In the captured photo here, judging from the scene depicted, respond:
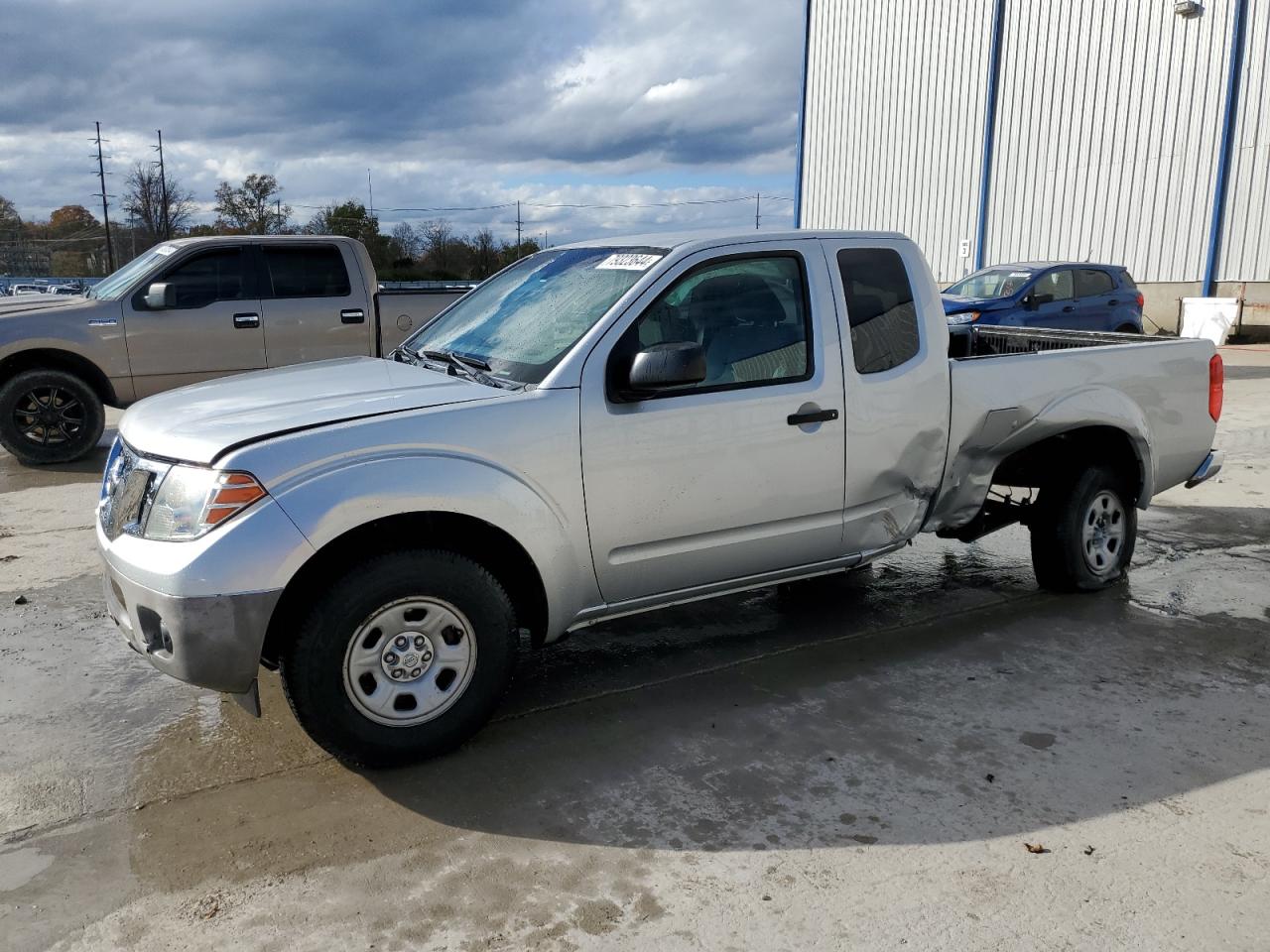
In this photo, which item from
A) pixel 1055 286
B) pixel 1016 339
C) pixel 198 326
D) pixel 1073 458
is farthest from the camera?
pixel 1055 286

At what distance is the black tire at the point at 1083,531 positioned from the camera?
205 inches

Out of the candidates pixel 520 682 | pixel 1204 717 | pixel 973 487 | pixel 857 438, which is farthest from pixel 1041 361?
pixel 520 682

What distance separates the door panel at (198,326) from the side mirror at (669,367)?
21.3ft

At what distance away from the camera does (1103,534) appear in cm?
541

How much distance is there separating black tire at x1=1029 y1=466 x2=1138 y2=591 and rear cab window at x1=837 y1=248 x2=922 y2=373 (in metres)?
1.37

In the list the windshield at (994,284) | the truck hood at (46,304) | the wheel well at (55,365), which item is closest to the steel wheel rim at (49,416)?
the wheel well at (55,365)

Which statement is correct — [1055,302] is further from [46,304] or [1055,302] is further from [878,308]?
[46,304]

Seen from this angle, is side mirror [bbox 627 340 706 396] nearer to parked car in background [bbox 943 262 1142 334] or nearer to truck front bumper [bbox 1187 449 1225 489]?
truck front bumper [bbox 1187 449 1225 489]

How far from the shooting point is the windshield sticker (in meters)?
4.04

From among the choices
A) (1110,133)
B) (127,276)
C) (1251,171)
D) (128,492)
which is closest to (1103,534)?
(128,492)

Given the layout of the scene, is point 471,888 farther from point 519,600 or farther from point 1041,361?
point 1041,361

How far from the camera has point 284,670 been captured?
331 cm

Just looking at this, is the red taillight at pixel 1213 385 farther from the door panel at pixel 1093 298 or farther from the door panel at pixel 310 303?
the door panel at pixel 1093 298

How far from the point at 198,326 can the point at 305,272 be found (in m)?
1.05
